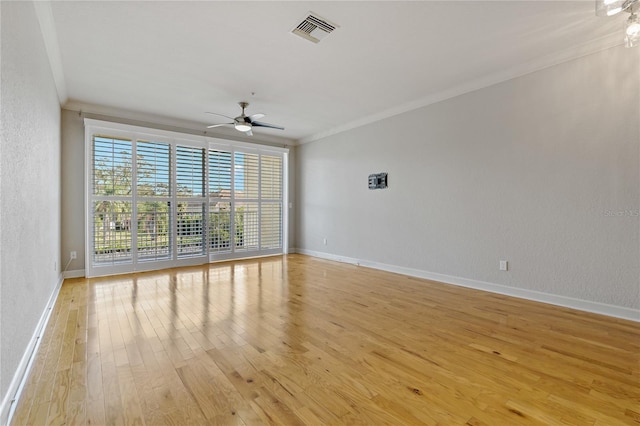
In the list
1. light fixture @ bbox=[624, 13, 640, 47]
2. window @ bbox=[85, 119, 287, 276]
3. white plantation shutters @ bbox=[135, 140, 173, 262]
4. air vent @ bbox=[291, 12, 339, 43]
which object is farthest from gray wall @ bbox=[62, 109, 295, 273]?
light fixture @ bbox=[624, 13, 640, 47]

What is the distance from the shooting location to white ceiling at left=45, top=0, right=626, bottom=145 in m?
2.60

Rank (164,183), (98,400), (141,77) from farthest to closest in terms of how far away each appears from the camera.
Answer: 1. (164,183)
2. (141,77)
3. (98,400)

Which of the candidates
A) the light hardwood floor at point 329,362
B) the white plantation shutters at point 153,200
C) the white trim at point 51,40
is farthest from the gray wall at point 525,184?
the white trim at point 51,40

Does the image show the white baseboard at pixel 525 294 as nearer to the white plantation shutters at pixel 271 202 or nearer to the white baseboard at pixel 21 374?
the white plantation shutters at pixel 271 202

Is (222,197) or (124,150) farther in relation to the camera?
(222,197)

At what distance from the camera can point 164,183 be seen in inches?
216

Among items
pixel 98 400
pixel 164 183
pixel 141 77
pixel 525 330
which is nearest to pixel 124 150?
pixel 164 183

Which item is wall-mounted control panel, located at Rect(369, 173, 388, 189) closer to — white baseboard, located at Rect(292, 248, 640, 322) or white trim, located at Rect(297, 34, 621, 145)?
white trim, located at Rect(297, 34, 621, 145)

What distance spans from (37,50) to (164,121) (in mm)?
2982

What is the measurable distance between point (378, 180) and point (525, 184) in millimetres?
2309

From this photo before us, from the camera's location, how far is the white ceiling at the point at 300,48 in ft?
8.52

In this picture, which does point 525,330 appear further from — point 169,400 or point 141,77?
point 141,77

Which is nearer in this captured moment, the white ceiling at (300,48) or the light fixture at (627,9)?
the light fixture at (627,9)

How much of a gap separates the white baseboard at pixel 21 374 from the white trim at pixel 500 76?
5216 mm
